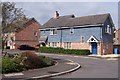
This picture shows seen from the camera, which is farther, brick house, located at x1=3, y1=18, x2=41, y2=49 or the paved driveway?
brick house, located at x1=3, y1=18, x2=41, y2=49

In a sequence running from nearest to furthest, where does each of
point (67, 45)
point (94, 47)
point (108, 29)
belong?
1. point (94, 47)
2. point (108, 29)
3. point (67, 45)

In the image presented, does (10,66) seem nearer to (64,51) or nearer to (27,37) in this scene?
(64,51)

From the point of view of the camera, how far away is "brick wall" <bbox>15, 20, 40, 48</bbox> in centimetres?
5644

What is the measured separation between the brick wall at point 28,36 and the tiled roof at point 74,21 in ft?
20.1

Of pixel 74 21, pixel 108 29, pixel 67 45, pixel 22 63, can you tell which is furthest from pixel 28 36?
pixel 22 63

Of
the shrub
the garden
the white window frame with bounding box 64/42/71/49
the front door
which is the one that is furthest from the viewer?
the white window frame with bounding box 64/42/71/49

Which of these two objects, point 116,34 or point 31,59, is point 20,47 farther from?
point 31,59

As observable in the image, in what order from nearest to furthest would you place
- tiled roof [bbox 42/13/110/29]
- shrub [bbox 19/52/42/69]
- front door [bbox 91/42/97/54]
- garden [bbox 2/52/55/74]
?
garden [bbox 2/52/55/74], shrub [bbox 19/52/42/69], front door [bbox 91/42/97/54], tiled roof [bbox 42/13/110/29]

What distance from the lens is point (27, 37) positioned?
2274 inches

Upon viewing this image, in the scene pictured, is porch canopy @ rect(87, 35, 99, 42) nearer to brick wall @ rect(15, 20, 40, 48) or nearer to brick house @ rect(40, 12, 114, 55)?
brick house @ rect(40, 12, 114, 55)

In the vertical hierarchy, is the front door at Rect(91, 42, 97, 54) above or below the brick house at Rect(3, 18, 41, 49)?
below

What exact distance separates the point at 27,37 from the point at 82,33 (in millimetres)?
18131

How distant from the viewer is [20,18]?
24.1 metres

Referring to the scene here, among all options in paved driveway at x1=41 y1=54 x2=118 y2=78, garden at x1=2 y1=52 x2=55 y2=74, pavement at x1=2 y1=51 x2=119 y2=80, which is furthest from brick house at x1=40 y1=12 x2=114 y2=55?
garden at x1=2 y1=52 x2=55 y2=74
